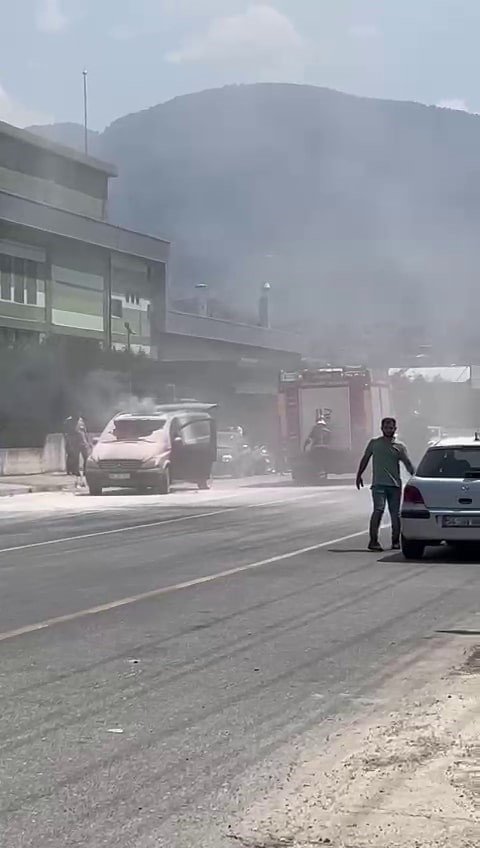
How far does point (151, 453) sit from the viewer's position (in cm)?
2798

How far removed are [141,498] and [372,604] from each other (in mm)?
16918

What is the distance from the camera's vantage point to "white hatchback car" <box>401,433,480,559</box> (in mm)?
13727

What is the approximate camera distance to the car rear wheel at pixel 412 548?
13977mm

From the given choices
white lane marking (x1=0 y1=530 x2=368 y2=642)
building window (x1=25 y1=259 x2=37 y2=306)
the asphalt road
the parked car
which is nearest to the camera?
the asphalt road

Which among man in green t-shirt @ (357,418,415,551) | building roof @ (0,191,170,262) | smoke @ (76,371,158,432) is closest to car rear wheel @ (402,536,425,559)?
man in green t-shirt @ (357,418,415,551)

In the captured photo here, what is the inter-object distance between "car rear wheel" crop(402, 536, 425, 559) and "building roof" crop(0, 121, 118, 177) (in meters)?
38.2

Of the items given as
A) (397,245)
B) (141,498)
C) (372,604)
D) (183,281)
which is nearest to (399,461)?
(372,604)

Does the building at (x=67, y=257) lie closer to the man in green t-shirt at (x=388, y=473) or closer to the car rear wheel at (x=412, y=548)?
the man in green t-shirt at (x=388, y=473)

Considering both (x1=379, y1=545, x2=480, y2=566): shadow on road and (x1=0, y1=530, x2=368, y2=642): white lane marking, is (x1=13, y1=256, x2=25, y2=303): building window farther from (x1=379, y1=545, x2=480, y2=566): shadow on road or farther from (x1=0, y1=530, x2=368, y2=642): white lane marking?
(x1=379, y1=545, x2=480, y2=566): shadow on road

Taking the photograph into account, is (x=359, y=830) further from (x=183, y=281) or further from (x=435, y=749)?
(x=183, y=281)

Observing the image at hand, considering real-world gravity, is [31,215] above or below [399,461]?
above

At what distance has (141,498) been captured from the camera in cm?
2719

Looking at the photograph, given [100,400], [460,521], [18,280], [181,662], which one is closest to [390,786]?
[181,662]

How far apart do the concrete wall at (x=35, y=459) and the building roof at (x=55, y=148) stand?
16.3 m
